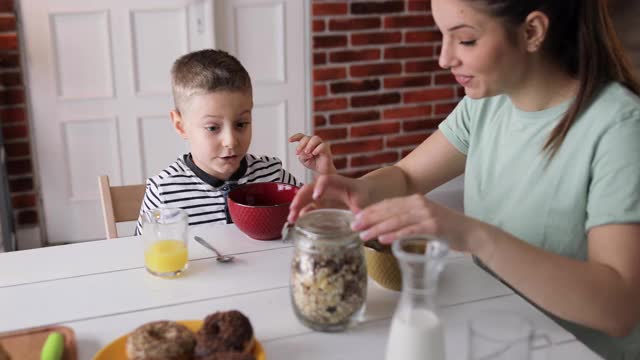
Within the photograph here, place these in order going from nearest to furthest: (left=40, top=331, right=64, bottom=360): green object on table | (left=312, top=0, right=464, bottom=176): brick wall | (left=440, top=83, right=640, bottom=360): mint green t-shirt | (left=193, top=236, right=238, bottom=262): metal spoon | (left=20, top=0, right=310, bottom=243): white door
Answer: (left=40, top=331, right=64, bottom=360): green object on table < (left=440, top=83, right=640, bottom=360): mint green t-shirt < (left=193, top=236, right=238, bottom=262): metal spoon < (left=20, top=0, right=310, bottom=243): white door < (left=312, top=0, right=464, bottom=176): brick wall

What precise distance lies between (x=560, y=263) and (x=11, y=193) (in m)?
2.79

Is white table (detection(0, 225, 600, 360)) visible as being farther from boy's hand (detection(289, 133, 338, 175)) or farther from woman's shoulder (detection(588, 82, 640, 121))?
woman's shoulder (detection(588, 82, 640, 121))

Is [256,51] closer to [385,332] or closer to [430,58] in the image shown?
[430,58]

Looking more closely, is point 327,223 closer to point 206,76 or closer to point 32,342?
point 32,342

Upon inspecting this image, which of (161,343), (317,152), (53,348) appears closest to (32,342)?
(53,348)

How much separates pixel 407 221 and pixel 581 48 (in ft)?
1.65

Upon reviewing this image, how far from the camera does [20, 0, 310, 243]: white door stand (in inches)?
124

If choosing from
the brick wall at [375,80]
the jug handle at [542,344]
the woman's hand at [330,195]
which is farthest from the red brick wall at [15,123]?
the jug handle at [542,344]

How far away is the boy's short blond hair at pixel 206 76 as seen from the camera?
1.74 m

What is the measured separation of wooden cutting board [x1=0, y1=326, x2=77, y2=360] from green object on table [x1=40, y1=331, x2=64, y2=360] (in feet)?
0.06

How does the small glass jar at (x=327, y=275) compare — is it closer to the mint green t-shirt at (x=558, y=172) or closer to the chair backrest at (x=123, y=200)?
the mint green t-shirt at (x=558, y=172)

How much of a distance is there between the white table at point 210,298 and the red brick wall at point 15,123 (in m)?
1.97

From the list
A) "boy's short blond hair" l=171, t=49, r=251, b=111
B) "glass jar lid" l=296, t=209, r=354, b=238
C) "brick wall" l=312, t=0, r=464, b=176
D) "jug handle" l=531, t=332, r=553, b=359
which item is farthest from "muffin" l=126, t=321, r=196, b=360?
"brick wall" l=312, t=0, r=464, b=176

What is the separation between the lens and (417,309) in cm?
87
